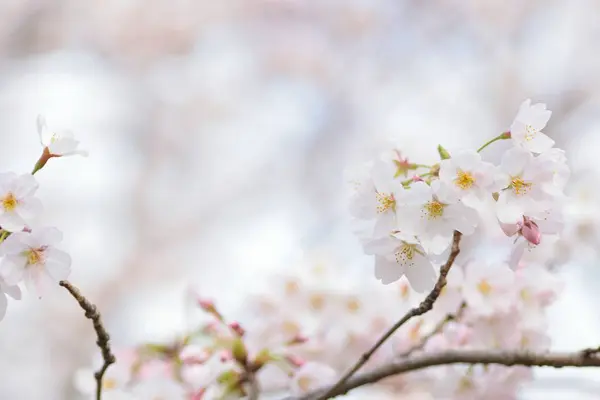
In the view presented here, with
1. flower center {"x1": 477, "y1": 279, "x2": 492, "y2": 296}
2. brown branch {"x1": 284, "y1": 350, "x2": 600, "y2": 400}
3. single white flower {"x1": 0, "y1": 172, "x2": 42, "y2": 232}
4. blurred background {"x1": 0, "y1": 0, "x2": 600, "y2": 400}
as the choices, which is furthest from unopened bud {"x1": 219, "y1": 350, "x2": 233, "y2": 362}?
blurred background {"x1": 0, "y1": 0, "x2": 600, "y2": 400}

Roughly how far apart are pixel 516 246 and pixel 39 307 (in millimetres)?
3600

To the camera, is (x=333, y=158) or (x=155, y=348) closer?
(x=155, y=348)

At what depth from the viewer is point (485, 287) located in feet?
3.39

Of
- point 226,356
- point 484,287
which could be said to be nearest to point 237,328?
point 226,356

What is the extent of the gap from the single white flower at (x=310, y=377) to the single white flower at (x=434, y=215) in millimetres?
425

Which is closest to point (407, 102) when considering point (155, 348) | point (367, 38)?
point (367, 38)

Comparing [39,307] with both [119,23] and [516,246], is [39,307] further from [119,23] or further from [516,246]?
[516,246]

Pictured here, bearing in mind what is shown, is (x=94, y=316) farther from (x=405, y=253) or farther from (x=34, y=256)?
(x=405, y=253)

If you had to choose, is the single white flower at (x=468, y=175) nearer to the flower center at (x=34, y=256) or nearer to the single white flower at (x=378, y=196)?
the single white flower at (x=378, y=196)

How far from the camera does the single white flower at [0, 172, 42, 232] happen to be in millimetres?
646

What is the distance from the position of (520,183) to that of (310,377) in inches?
20.5

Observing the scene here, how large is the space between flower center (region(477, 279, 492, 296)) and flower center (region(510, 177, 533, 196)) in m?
0.35

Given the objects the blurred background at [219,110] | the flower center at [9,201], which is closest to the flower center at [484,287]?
the flower center at [9,201]

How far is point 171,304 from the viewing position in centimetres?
364
